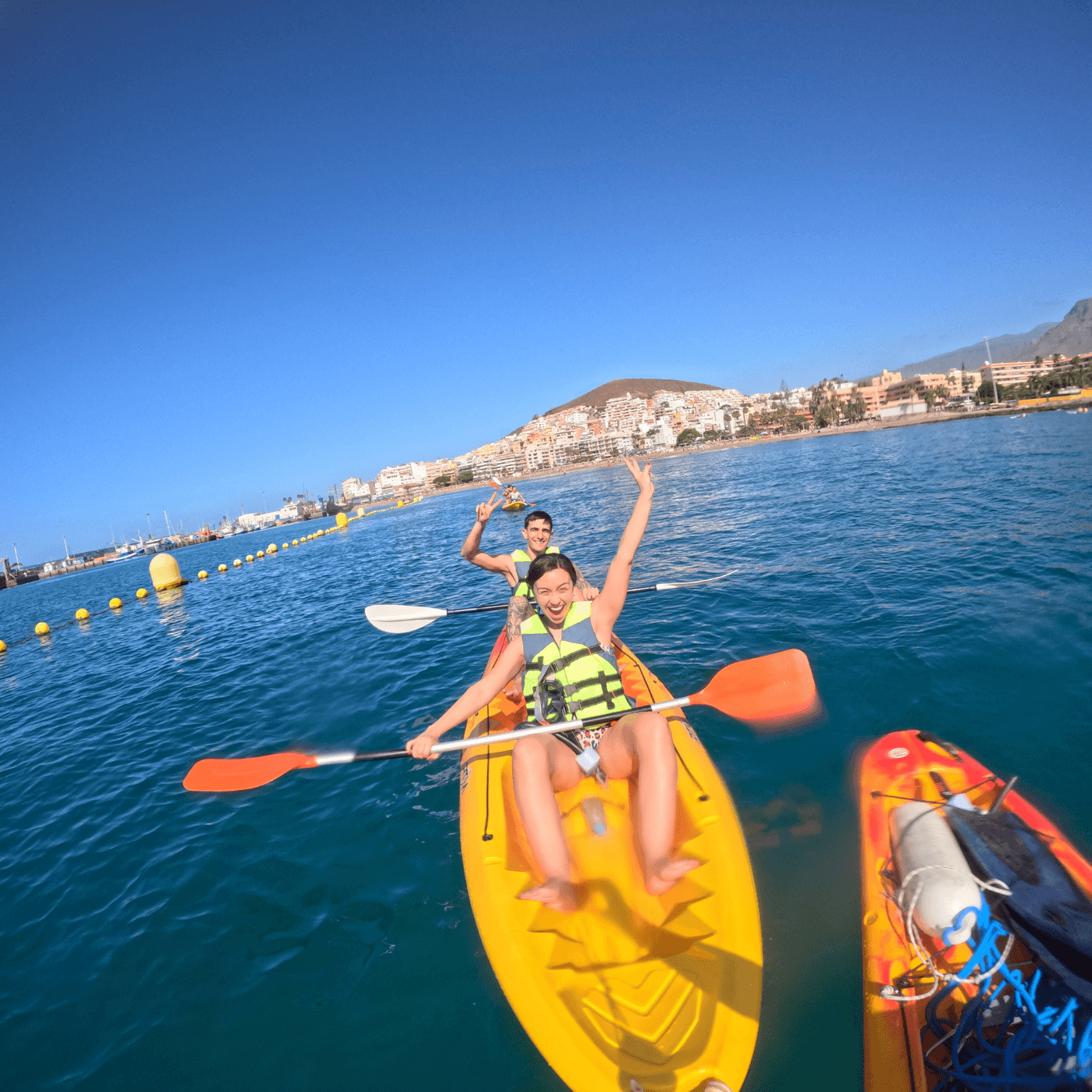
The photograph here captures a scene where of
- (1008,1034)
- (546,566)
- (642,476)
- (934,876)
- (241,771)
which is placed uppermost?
(642,476)

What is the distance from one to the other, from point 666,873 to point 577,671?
1.28m

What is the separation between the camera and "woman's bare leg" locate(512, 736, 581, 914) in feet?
9.05

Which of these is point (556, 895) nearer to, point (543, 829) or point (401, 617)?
point (543, 829)

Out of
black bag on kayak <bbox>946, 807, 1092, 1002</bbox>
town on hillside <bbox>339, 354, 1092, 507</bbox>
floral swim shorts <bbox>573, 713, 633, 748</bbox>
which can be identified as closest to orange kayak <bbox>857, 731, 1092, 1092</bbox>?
black bag on kayak <bbox>946, 807, 1092, 1002</bbox>

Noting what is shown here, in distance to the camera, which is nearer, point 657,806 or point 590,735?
point 657,806

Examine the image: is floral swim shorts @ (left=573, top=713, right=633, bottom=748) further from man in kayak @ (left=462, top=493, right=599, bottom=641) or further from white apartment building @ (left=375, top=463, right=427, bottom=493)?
white apartment building @ (left=375, top=463, right=427, bottom=493)

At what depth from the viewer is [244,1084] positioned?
9.15 feet

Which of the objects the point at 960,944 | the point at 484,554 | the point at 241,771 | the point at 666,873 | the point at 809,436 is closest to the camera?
the point at 960,944

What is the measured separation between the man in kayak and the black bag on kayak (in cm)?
258

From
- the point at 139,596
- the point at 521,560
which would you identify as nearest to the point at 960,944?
the point at 521,560

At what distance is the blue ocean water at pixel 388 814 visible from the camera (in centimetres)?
293

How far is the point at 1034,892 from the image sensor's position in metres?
2.39

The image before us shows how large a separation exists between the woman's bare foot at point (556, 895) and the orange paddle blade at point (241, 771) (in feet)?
6.66

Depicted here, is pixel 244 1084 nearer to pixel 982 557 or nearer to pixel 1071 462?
pixel 982 557
